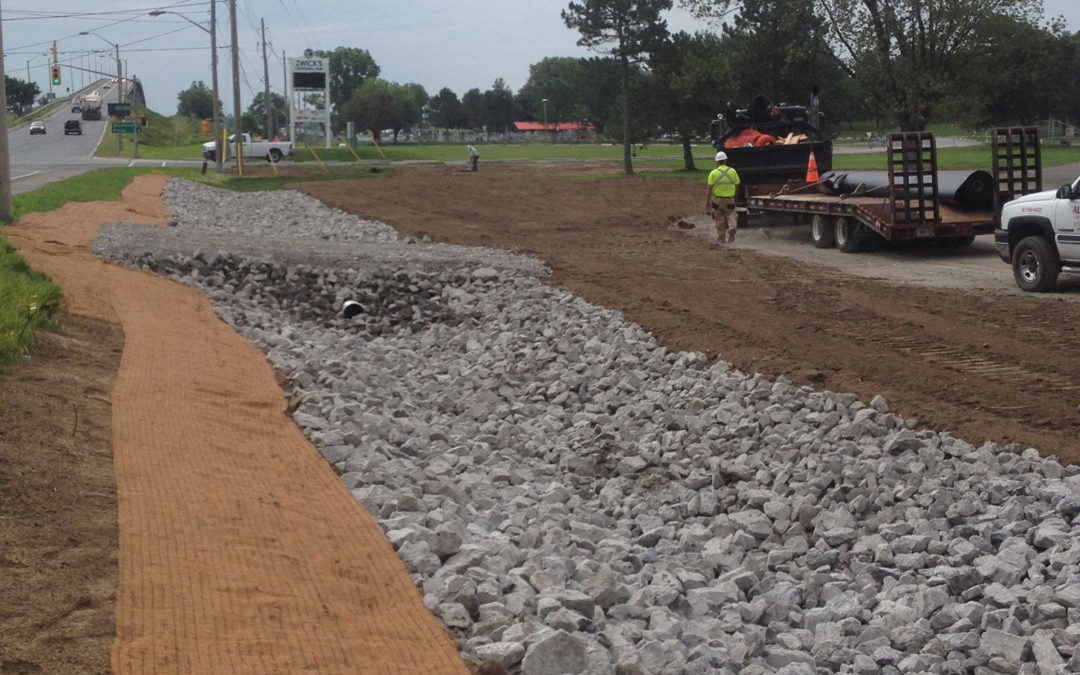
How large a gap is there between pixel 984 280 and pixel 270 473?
12.9 metres

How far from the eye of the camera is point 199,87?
652 ft

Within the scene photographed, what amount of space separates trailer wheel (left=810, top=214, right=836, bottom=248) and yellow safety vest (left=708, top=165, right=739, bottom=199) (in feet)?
7.04

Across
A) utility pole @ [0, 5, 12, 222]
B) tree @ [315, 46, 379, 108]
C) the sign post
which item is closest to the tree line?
utility pole @ [0, 5, 12, 222]

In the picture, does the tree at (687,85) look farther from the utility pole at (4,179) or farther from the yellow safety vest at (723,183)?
the utility pole at (4,179)

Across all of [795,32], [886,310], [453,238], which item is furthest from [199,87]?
[886,310]

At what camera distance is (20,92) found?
570 feet

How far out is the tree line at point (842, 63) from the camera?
47.1 meters

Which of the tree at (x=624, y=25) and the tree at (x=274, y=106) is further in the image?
the tree at (x=274, y=106)

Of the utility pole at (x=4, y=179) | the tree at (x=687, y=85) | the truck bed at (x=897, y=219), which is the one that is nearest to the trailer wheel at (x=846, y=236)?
the truck bed at (x=897, y=219)

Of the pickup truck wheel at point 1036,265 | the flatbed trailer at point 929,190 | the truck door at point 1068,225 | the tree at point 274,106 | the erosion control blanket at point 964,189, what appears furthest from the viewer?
the tree at point 274,106

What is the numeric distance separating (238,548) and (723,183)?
64.8ft

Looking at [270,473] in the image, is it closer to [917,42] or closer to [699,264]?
[699,264]

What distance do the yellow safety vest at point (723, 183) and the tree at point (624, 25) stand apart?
120ft

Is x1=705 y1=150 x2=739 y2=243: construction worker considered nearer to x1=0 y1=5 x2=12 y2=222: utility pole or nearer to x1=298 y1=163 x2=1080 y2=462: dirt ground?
x1=298 y1=163 x2=1080 y2=462: dirt ground
